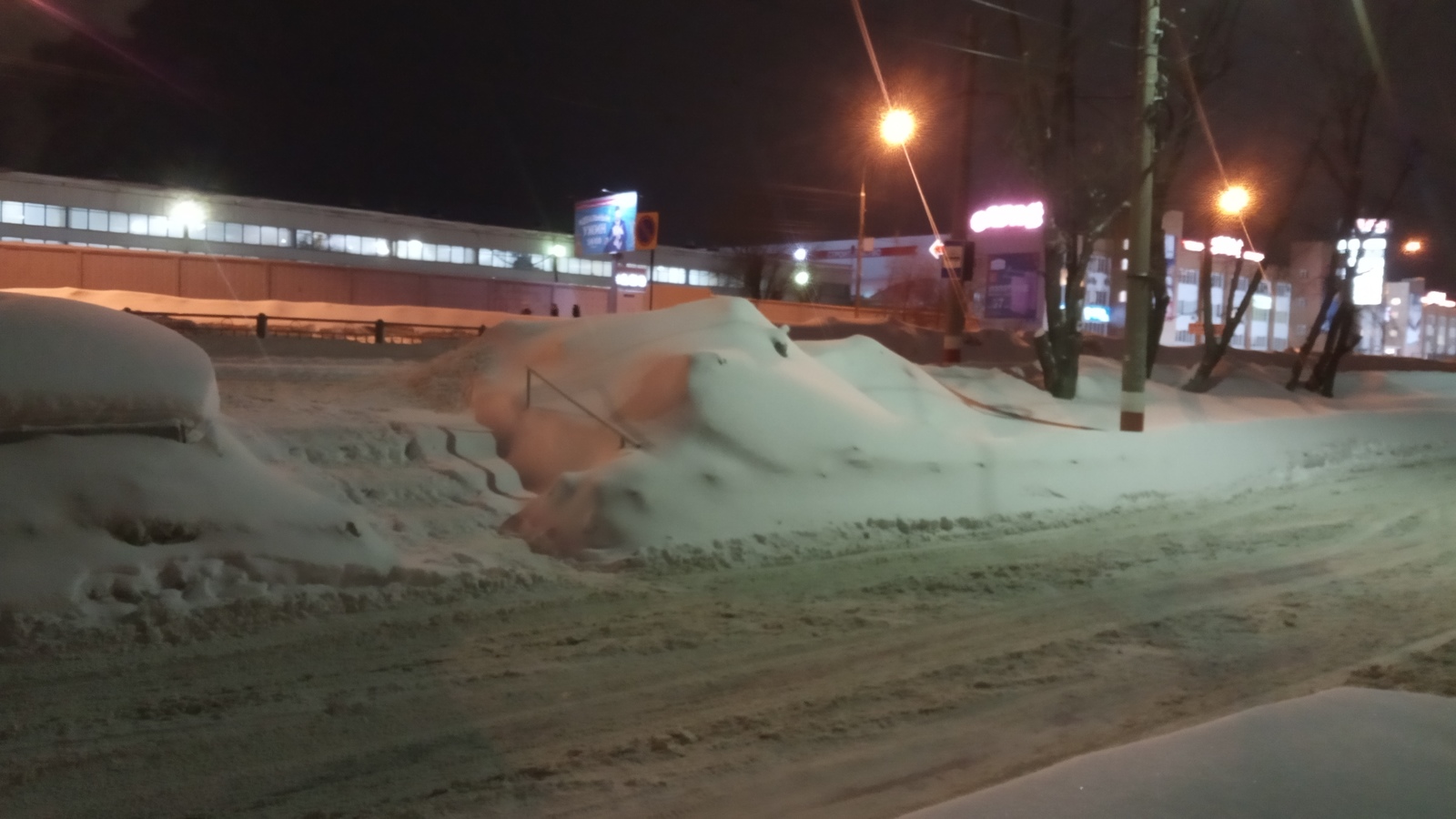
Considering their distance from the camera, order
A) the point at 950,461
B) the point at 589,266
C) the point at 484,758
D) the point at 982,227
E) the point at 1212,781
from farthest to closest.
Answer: the point at 982,227, the point at 589,266, the point at 950,461, the point at 484,758, the point at 1212,781

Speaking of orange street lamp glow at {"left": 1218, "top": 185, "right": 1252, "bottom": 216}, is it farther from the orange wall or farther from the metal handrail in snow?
the orange wall

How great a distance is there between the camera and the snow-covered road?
4.88 meters

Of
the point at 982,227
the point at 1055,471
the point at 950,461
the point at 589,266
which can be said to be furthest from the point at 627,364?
the point at 982,227

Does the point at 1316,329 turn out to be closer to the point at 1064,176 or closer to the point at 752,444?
the point at 1064,176

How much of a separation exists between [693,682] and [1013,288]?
2824 inches

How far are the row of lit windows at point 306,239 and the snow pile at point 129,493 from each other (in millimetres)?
45987

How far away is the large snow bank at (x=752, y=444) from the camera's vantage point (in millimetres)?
10328

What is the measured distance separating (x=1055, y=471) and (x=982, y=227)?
223 ft

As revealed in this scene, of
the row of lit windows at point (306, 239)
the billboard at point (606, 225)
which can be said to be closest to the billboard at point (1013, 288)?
the row of lit windows at point (306, 239)

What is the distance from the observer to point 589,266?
221 ft

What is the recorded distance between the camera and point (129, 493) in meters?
8.06

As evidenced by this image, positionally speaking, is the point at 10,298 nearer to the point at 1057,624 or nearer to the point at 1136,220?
the point at 1057,624

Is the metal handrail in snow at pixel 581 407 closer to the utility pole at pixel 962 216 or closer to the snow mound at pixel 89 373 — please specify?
the snow mound at pixel 89 373

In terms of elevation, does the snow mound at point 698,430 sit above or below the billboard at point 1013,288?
below
